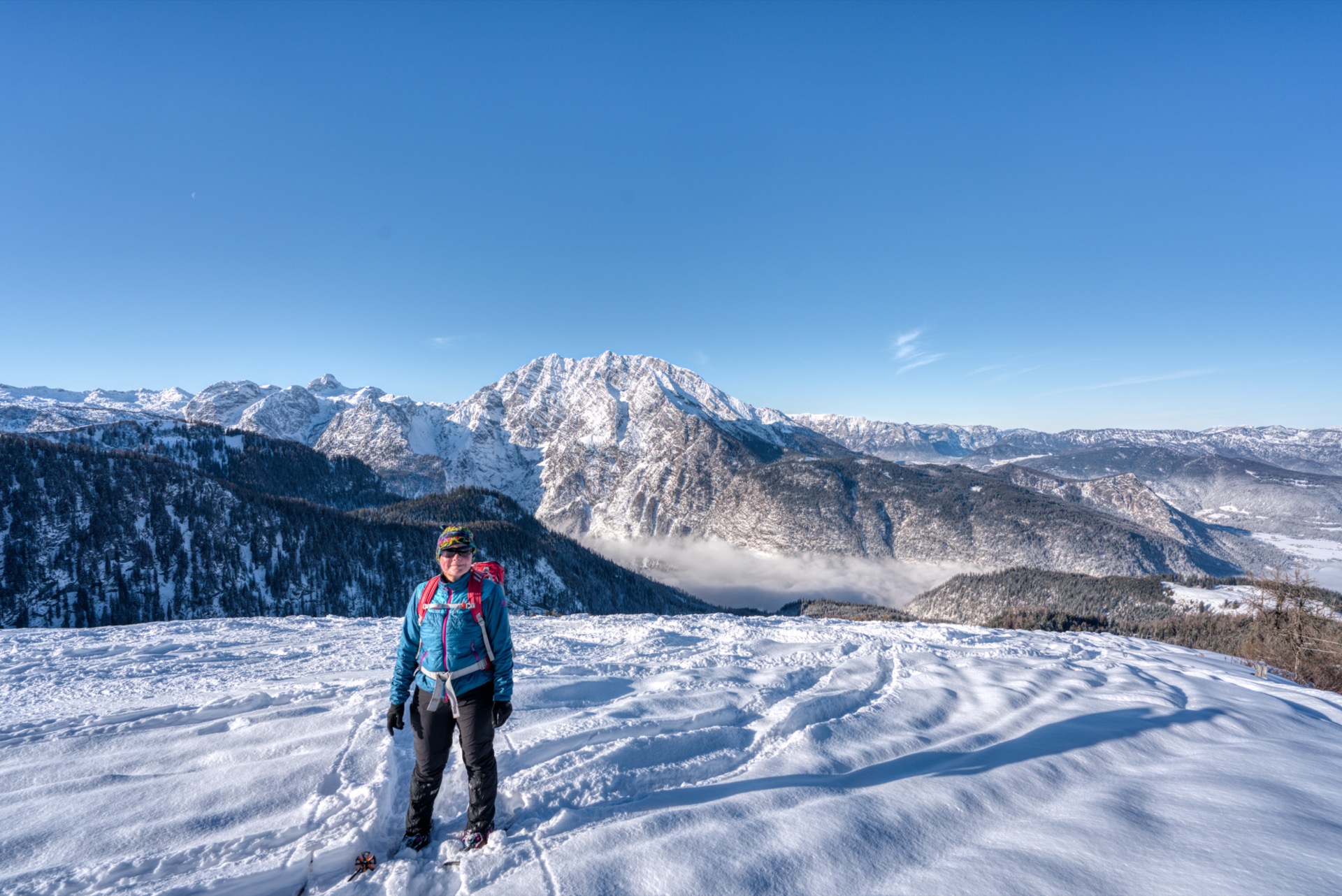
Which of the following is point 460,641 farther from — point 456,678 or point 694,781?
point 694,781

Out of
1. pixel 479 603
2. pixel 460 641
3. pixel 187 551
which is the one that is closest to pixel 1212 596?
pixel 479 603

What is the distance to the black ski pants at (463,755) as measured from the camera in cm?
511

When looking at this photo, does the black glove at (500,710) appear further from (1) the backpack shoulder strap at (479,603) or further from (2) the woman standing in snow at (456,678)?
(1) the backpack shoulder strap at (479,603)

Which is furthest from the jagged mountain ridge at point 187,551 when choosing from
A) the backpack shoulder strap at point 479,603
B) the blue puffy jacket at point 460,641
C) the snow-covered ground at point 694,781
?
the backpack shoulder strap at point 479,603

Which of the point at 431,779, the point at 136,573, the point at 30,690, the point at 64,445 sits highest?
the point at 64,445

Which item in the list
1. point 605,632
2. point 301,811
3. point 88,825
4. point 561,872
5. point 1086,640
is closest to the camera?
point 561,872

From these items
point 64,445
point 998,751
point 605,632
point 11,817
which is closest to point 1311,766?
point 998,751

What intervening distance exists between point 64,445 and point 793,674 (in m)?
186

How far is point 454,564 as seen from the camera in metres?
5.56

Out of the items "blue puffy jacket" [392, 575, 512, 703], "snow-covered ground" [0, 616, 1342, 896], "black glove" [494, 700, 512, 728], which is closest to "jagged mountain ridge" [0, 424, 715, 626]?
"snow-covered ground" [0, 616, 1342, 896]

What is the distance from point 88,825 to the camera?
4.98 meters

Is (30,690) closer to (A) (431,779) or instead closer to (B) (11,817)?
(B) (11,817)

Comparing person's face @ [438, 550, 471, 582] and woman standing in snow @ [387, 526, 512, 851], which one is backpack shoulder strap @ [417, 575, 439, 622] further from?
person's face @ [438, 550, 471, 582]

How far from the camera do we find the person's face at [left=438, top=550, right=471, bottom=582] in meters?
5.53
